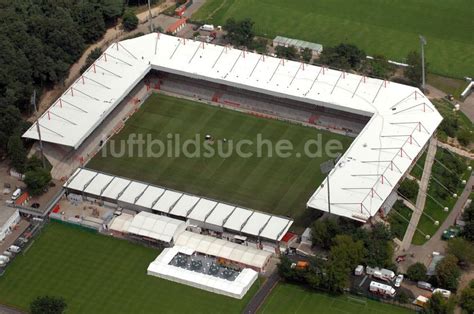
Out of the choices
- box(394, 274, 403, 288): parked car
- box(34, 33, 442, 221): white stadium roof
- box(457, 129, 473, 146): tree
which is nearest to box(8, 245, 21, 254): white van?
box(34, 33, 442, 221): white stadium roof

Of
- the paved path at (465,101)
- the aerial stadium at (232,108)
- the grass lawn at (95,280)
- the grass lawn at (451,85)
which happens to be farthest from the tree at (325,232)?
the grass lawn at (451,85)

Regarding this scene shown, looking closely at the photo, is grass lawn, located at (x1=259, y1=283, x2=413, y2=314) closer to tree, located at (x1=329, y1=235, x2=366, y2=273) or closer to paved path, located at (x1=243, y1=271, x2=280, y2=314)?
paved path, located at (x1=243, y1=271, x2=280, y2=314)

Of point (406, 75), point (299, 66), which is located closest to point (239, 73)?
point (299, 66)

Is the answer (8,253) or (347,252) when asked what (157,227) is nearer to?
(8,253)

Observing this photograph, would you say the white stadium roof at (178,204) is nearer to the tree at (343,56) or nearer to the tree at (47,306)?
the tree at (47,306)

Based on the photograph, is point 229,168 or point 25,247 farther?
point 229,168

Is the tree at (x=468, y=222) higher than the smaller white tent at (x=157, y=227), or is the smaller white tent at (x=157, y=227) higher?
the tree at (x=468, y=222)

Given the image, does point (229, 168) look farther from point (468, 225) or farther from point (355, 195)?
point (468, 225)
